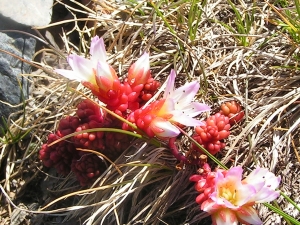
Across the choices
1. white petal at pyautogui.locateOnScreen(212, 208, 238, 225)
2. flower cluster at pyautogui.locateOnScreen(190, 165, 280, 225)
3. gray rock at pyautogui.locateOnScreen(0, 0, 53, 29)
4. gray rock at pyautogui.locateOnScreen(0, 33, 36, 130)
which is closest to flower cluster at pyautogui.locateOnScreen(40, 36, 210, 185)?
flower cluster at pyautogui.locateOnScreen(190, 165, 280, 225)

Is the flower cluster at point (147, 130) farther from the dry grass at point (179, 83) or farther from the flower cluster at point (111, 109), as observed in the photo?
the dry grass at point (179, 83)

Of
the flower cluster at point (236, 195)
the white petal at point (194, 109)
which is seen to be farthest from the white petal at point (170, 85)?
the flower cluster at point (236, 195)

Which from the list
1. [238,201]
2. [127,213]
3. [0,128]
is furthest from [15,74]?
[238,201]

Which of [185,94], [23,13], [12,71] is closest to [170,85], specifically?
[185,94]

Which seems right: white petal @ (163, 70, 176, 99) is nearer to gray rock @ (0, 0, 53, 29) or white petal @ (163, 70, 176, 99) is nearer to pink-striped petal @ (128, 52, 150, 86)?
pink-striped petal @ (128, 52, 150, 86)

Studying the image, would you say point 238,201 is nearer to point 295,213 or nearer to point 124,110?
point 295,213

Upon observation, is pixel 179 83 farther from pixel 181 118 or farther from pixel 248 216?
pixel 248 216
